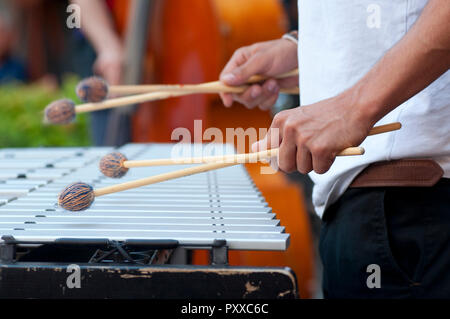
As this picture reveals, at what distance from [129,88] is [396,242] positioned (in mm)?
747

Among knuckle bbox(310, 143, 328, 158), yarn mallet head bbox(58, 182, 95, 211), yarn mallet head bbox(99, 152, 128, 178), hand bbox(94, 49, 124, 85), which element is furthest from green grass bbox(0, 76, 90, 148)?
knuckle bbox(310, 143, 328, 158)

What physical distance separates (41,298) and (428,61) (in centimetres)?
68

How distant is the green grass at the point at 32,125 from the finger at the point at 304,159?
2696 millimetres

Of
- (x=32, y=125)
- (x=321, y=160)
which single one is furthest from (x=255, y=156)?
(x=32, y=125)

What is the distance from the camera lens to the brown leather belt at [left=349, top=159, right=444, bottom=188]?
1093 millimetres

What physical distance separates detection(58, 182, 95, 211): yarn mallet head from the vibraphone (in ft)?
0.08

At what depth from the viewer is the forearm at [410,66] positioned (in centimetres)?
91

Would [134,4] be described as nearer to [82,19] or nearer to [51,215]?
[82,19]

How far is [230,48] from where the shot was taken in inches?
102

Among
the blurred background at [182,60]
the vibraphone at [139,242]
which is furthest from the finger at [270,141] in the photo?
the blurred background at [182,60]

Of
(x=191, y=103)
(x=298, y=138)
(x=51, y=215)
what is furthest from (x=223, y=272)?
(x=191, y=103)

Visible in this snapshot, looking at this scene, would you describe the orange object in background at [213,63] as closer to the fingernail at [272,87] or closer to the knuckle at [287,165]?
the fingernail at [272,87]
